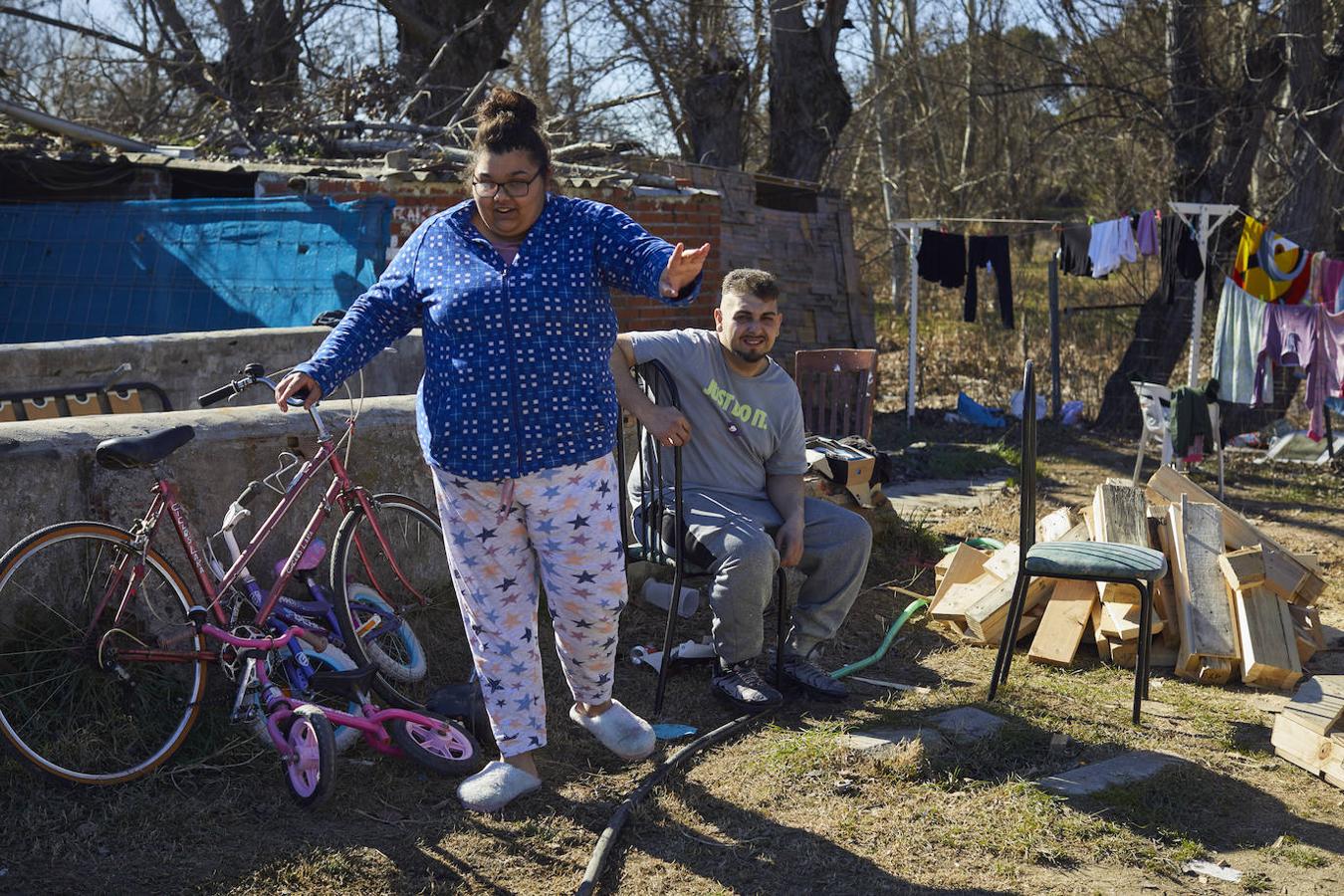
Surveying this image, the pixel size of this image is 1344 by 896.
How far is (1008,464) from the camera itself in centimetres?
1042

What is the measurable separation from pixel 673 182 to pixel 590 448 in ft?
23.2

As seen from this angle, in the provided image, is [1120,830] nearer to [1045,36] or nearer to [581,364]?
[581,364]

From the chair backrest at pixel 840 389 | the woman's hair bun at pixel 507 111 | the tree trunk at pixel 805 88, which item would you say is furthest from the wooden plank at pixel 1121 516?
the tree trunk at pixel 805 88

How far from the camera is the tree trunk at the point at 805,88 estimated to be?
14.7 metres

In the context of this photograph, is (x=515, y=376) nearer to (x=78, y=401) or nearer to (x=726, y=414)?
(x=726, y=414)

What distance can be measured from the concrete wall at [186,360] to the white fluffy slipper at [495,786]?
269 cm

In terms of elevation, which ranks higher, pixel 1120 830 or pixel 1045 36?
pixel 1045 36

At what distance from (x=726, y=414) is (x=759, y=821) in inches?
62.0

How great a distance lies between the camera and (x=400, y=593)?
5000 millimetres

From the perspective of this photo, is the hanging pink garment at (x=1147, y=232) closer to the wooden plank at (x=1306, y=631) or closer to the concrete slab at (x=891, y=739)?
the wooden plank at (x=1306, y=631)

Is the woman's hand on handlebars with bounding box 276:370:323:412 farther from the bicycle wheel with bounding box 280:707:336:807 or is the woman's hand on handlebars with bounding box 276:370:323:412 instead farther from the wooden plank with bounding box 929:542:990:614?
the wooden plank with bounding box 929:542:990:614

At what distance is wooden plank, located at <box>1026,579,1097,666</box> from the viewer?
545 cm

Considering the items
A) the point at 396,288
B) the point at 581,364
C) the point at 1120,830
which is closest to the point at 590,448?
the point at 581,364

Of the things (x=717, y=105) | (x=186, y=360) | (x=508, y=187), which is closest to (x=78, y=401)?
(x=186, y=360)
